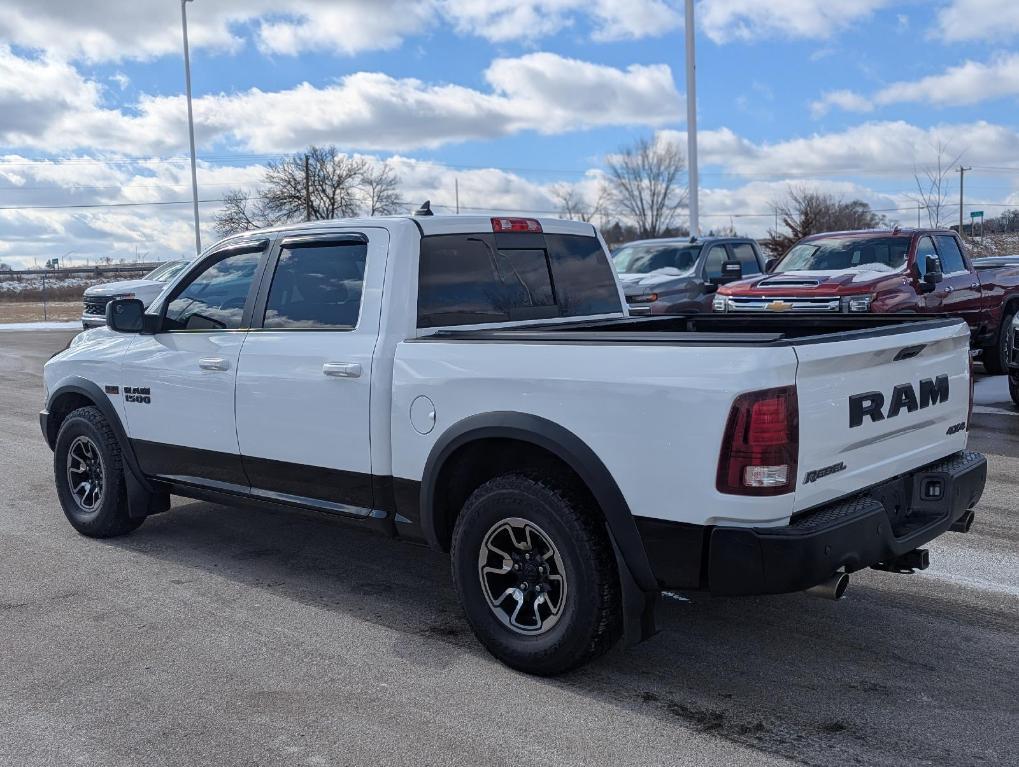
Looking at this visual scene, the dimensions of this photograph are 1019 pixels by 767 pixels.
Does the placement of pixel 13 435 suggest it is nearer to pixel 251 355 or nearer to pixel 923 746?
pixel 251 355

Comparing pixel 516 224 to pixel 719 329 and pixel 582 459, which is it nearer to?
pixel 719 329

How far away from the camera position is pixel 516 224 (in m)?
5.22

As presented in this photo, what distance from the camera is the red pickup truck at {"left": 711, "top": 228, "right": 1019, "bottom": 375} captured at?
1127cm

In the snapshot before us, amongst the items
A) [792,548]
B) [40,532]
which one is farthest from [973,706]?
[40,532]

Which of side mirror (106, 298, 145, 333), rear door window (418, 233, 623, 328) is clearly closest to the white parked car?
side mirror (106, 298, 145, 333)

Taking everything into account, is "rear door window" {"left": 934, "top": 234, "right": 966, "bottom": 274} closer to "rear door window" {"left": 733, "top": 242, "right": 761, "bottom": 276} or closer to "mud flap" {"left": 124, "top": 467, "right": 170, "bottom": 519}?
"rear door window" {"left": 733, "top": 242, "right": 761, "bottom": 276}

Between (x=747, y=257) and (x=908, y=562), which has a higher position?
(x=747, y=257)

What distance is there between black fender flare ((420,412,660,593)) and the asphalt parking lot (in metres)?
0.58

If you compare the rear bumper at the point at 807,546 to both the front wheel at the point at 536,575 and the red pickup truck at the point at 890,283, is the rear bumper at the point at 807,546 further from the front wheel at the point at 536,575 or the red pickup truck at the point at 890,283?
the red pickup truck at the point at 890,283

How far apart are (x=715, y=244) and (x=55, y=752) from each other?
1352cm

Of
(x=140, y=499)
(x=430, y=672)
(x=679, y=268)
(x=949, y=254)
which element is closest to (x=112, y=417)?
(x=140, y=499)

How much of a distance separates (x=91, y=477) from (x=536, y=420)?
12.2 feet

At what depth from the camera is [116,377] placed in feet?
19.9

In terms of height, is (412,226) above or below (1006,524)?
above
